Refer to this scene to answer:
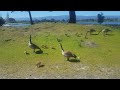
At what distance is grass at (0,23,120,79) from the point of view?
8.34 m

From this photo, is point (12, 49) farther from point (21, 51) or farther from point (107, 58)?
point (107, 58)

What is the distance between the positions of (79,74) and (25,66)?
223cm

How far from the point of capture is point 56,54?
10805mm

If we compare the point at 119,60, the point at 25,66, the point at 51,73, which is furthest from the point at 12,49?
the point at 119,60

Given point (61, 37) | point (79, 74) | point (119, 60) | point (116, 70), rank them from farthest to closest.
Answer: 1. point (61, 37)
2. point (119, 60)
3. point (116, 70)
4. point (79, 74)

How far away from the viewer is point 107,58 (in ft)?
34.0

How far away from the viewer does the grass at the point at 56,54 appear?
8.34 meters
